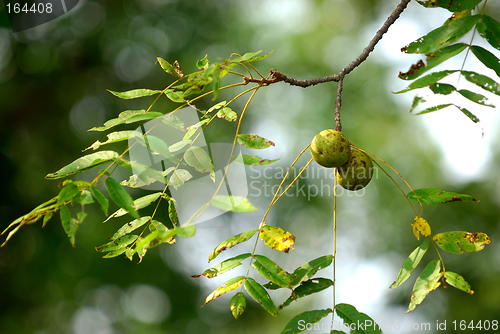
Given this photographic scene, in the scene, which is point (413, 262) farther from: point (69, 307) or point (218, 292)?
point (69, 307)

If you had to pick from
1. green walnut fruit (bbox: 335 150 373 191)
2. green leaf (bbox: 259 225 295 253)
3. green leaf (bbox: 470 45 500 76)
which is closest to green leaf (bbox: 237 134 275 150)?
green leaf (bbox: 259 225 295 253)

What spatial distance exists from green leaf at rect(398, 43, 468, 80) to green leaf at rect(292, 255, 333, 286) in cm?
96

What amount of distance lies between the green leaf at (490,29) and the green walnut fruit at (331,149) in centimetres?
77

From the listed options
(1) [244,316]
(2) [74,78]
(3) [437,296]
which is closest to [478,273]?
(3) [437,296]

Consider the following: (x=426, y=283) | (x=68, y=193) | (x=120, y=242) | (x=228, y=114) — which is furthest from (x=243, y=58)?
(x=426, y=283)

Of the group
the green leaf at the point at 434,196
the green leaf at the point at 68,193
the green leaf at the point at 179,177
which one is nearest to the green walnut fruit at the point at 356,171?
the green leaf at the point at 434,196

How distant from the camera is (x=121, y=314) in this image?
32.4ft

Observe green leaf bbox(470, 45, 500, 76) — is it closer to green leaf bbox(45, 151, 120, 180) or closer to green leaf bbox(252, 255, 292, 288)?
green leaf bbox(252, 255, 292, 288)

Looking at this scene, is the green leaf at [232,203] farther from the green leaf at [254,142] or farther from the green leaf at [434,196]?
the green leaf at [434,196]

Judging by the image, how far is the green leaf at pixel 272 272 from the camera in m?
1.54

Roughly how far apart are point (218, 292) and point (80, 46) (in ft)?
32.6

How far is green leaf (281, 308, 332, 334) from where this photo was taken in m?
1.55

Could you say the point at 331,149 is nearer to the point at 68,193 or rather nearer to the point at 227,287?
the point at 227,287

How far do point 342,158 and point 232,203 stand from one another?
2.70 feet
